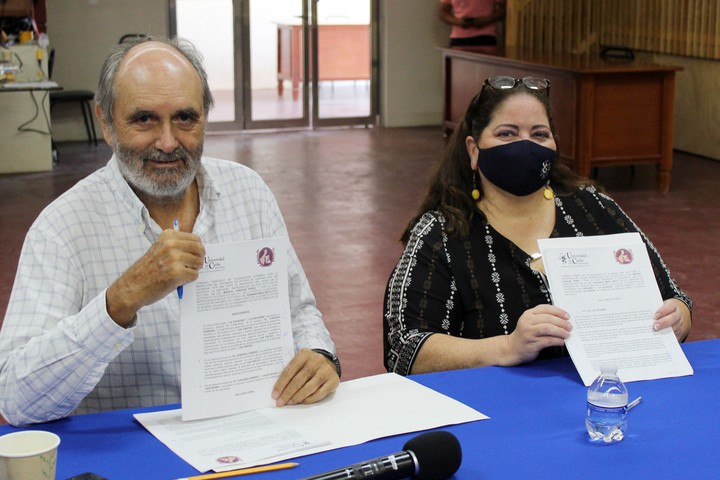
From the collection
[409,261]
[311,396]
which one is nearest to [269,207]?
[409,261]

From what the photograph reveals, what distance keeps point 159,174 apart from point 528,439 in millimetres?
992

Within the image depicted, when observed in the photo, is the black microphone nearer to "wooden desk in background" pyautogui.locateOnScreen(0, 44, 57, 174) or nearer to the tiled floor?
the tiled floor

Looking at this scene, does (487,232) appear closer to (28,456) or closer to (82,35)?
(28,456)

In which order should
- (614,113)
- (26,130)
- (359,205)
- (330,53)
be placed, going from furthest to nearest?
(330,53)
(26,130)
(614,113)
(359,205)

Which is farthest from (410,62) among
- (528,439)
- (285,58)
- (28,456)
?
(28,456)

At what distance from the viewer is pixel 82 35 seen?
11023 mm

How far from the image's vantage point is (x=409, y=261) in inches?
110

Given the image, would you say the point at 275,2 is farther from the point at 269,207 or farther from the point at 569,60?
the point at 269,207

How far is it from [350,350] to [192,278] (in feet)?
9.73

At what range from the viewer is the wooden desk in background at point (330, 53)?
12016mm

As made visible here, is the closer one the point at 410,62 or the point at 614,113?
the point at 614,113

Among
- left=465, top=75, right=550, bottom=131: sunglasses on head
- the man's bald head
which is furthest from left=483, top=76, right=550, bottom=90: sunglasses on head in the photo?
the man's bald head

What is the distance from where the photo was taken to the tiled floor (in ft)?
18.7

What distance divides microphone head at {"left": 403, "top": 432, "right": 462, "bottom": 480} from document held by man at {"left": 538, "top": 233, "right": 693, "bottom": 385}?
62 cm
